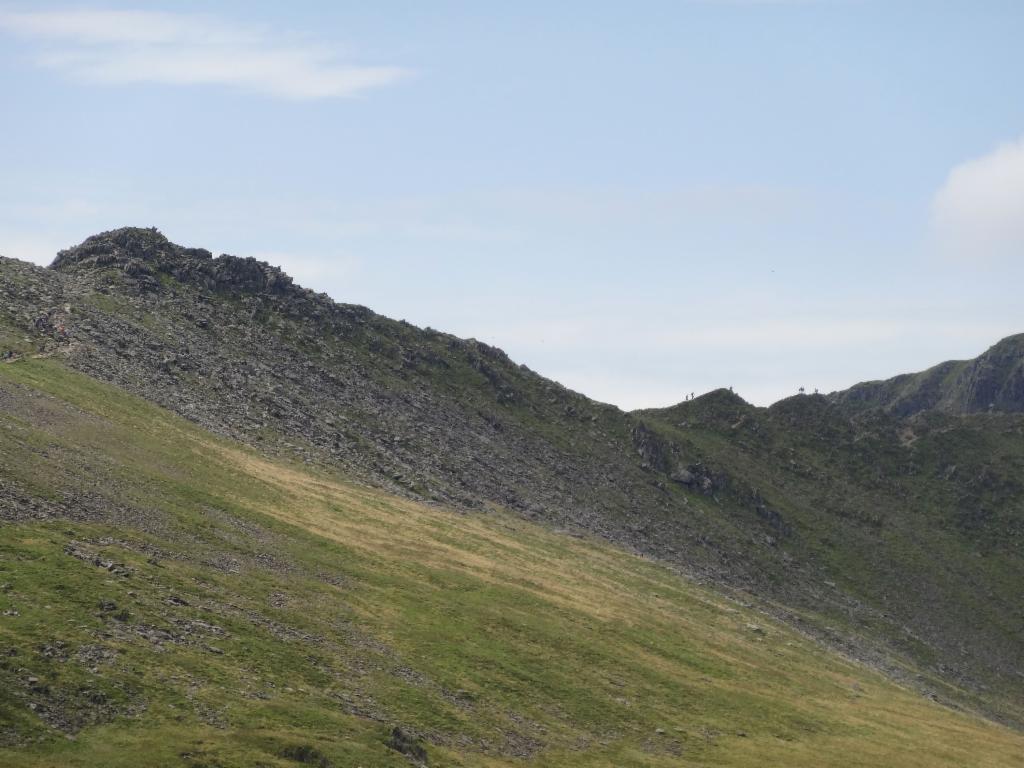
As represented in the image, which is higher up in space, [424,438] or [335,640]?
[424,438]

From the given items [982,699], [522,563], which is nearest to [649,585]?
[522,563]

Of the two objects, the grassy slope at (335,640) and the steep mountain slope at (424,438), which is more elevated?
the steep mountain slope at (424,438)

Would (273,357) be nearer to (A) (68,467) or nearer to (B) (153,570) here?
(A) (68,467)

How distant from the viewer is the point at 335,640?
2817 inches

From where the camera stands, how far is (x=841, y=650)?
143 metres

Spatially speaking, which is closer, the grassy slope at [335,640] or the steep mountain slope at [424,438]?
the grassy slope at [335,640]

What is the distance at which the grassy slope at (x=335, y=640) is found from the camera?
5203cm

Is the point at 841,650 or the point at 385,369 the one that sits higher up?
the point at 385,369

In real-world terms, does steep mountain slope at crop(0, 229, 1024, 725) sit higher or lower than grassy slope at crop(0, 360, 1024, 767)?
higher

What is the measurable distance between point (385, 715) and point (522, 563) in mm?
58015

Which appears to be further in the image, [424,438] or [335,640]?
[424,438]

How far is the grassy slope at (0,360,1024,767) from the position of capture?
52.0 meters

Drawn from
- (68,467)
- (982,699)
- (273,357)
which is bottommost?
(982,699)

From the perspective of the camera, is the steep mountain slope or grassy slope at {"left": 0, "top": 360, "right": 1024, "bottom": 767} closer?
grassy slope at {"left": 0, "top": 360, "right": 1024, "bottom": 767}
